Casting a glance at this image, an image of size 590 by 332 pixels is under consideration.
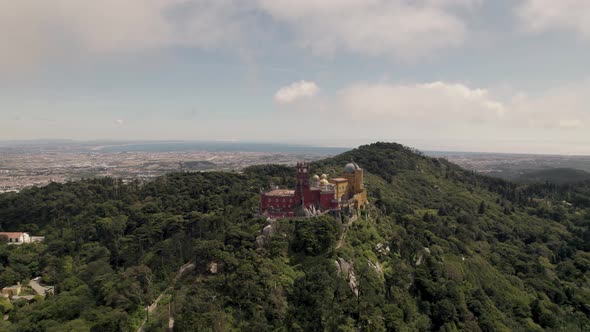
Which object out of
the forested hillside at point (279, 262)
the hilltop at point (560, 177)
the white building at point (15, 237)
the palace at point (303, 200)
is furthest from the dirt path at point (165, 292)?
the hilltop at point (560, 177)

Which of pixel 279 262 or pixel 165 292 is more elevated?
pixel 279 262

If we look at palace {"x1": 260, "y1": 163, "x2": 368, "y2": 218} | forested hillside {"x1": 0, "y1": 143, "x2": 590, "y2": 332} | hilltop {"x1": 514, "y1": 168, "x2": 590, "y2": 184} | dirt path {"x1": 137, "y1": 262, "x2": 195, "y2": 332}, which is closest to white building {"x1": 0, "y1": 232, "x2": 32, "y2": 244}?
forested hillside {"x1": 0, "y1": 143, "x2": 590, "y2": 332}

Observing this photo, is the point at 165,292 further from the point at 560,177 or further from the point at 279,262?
the point at 560,177

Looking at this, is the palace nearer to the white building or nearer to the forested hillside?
the forested hillside

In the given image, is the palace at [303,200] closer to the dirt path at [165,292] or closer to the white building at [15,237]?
the dirt path at [165,292]

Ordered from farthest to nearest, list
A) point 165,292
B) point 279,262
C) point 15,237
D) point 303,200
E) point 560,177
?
point 560,177
point 15,237
point 303,200
point 279,262
point 165,292

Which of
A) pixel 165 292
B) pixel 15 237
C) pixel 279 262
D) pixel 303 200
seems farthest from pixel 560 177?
pixel 15 237

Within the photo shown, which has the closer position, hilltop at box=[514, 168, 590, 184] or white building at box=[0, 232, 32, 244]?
white building at box=[0, 232, 32, 244]

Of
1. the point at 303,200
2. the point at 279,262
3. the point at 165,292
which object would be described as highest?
the point at 303,200

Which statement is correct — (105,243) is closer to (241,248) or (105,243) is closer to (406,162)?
(241,248)
